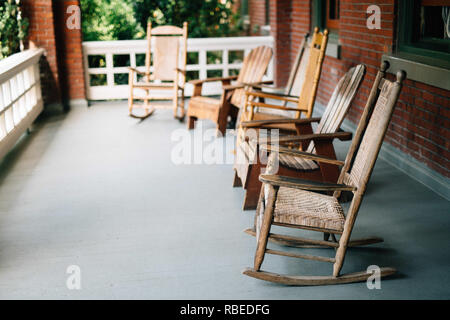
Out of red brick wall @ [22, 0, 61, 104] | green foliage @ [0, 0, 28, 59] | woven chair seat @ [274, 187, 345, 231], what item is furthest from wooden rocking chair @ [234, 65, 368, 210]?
red brick wall @ [22, 0, 61, 104]

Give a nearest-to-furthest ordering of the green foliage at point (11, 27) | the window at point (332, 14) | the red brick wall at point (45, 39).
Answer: the green foliage at point (11, 27), the window at point (332, 14), the red brick wall at point (45, 39)

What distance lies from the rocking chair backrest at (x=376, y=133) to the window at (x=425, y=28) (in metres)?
1.49

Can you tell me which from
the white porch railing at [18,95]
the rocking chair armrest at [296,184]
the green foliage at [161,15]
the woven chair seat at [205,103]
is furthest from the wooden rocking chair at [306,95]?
the green foliage at [161,15]

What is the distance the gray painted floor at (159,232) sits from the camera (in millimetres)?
2666

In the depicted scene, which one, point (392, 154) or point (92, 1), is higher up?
point (92, 1)

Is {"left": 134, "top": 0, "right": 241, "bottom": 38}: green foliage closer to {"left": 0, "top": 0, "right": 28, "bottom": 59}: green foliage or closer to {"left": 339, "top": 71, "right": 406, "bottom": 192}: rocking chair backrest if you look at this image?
{"left": 0, "top": 0, "right": 28, "bottom": 59}: green foliage

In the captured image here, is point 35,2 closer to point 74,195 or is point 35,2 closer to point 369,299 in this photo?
point 74,195

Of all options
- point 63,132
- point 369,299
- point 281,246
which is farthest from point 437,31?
point 63,132

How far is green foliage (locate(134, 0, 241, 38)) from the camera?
9.80 meters

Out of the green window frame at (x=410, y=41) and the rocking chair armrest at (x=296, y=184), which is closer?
the rocking chair armrest at (x=296, y=184)

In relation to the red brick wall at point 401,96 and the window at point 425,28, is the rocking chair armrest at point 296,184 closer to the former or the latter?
the red brick wall at point 401,96

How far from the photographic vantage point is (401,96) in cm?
447

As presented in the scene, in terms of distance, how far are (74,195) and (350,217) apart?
2.33m
